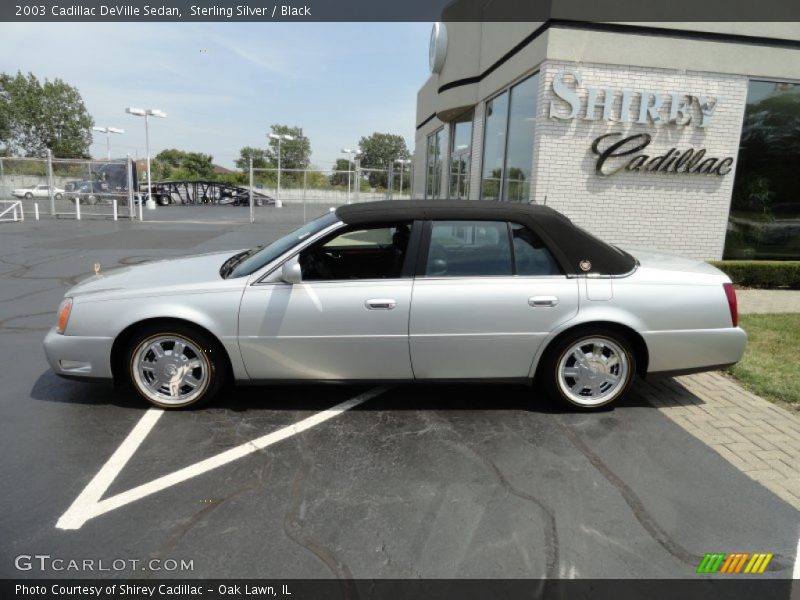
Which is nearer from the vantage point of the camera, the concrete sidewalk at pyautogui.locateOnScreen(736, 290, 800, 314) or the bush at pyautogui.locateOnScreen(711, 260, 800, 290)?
the concrete sidewalk at pyautogui.locateOnScreen(736, 290, 800, 314)

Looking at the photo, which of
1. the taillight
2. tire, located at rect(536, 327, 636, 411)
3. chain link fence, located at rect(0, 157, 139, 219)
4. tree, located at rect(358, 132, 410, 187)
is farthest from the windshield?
tree, located at rect(358, 132, 410, 187)

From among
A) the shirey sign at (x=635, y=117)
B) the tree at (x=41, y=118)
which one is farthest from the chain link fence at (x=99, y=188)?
the tree at (x=41, y=118)

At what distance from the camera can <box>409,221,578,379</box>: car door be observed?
12.2 feet

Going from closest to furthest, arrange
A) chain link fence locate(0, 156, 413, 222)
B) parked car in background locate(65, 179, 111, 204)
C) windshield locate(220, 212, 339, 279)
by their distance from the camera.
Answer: windshield locate(220, 212, 339, 279) → chain link fence locate(0, 156, 413, 222) → parked car in background locate(65, 179, 111, 204)

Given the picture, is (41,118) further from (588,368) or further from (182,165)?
(588,368)

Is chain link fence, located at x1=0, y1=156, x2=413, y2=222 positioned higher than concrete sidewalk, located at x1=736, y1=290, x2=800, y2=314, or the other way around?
chain link fence, located at x1=0, y1=156, x2=413, y2=222

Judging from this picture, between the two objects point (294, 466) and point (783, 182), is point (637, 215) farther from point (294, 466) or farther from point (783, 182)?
point (294, 466)

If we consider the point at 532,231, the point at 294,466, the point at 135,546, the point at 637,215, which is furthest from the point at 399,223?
the point at 637,215

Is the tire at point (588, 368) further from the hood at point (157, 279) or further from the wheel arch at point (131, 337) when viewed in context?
the hood at point (157, 279)

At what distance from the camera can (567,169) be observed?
29.6ft

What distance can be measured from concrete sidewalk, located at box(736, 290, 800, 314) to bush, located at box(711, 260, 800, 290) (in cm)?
25
